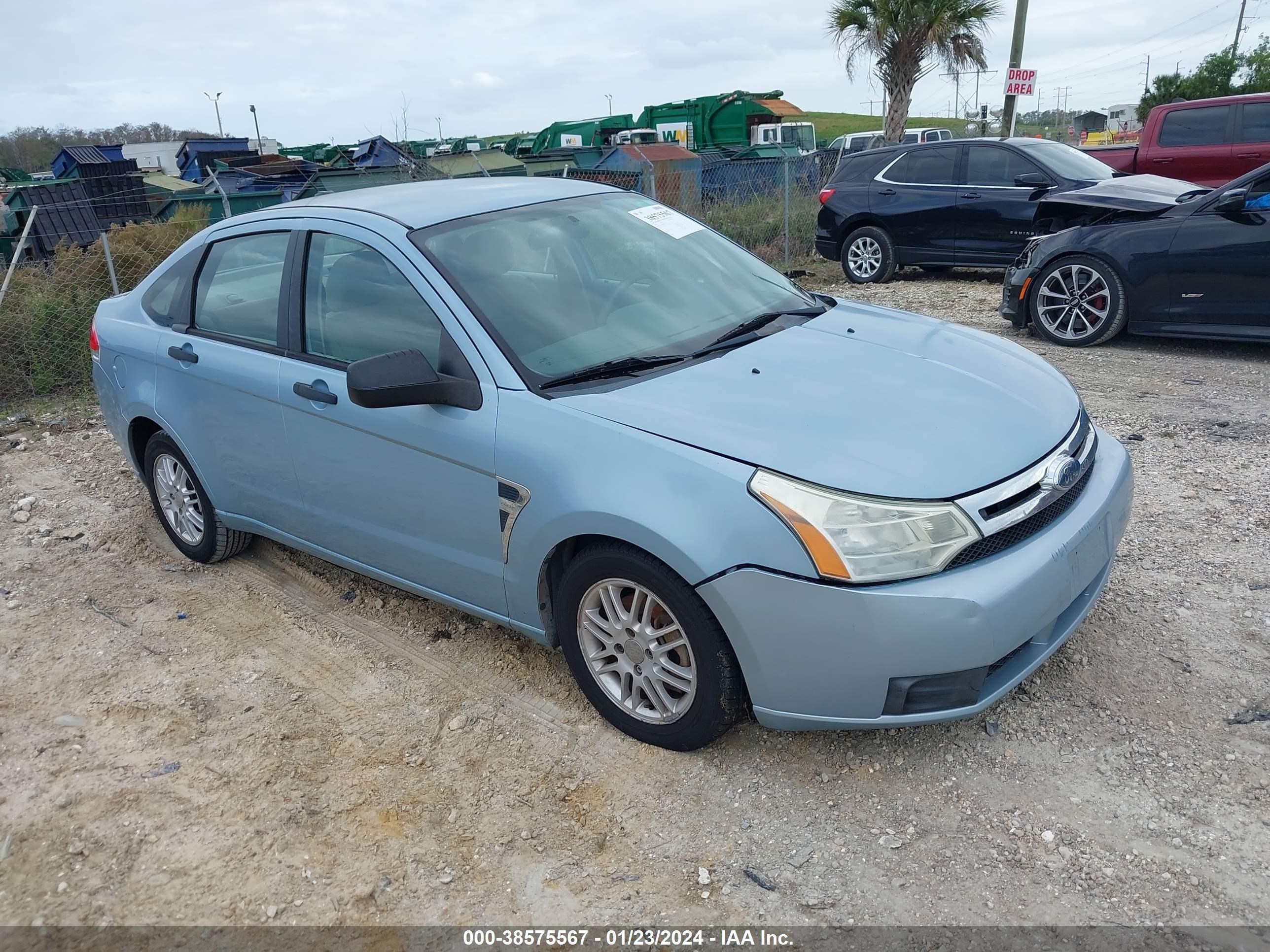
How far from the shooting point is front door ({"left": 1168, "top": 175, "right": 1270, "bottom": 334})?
259 inches

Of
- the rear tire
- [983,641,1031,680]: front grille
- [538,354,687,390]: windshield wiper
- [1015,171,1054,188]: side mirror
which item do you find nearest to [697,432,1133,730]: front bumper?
[983,641,1031,680]: front grille

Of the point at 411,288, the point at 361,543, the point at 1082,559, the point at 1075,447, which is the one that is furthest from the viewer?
the point at 361,543

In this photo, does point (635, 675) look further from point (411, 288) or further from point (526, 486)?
point (411, 288)

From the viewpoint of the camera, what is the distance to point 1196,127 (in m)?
11.9

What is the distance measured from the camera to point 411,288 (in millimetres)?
3295

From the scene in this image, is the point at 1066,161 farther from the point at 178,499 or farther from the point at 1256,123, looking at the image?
the point at 178,499

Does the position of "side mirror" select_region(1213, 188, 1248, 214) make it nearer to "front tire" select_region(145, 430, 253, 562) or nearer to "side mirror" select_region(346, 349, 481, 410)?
"side mirror" select_region(346, 349, 481, 410)

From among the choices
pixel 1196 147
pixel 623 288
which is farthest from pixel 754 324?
pixel 1196 147

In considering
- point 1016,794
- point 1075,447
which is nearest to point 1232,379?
point 1075,447

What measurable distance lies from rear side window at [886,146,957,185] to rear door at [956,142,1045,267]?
16 cm

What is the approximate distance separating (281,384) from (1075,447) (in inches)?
113

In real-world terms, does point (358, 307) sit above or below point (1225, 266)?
above

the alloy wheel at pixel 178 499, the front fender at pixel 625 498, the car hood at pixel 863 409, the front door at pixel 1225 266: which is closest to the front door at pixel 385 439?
the front fender at pixel 625 498

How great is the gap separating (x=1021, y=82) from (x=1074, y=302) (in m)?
10.1
